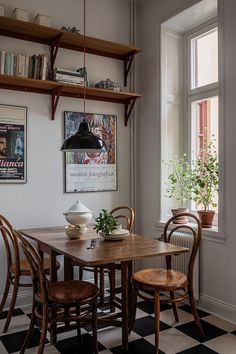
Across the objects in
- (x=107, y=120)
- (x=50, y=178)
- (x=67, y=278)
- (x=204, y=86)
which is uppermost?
(x=204, y=86)

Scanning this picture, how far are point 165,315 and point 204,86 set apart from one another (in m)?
2.19

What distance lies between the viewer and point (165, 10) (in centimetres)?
360

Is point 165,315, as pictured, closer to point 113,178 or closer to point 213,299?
point 213,299

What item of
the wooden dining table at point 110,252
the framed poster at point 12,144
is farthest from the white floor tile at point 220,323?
the framed poster at point 12,144

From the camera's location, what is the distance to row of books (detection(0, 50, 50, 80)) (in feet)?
10.00

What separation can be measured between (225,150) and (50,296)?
179cm

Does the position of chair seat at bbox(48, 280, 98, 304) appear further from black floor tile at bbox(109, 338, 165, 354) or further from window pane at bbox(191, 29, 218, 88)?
window pane at bbox(191, 29, 218, 88)

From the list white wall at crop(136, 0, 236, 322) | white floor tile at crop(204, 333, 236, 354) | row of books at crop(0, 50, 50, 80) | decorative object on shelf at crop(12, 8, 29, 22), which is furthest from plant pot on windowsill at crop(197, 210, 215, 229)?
decorative object on shelf at crop(12, 8, 29, 22)

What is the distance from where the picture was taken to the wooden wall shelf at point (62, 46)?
3.11m

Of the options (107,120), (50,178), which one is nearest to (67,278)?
(50,178)

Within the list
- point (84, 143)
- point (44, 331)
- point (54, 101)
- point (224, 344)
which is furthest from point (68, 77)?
point (224, 344)

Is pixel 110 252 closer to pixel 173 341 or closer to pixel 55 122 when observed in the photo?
pixel 173 341

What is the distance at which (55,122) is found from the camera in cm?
347

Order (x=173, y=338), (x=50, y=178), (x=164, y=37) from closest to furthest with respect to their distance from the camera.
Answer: (x=173, y=338), (x=50, y=178), (x=164, y=37)
